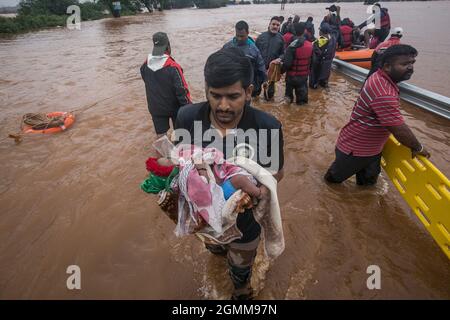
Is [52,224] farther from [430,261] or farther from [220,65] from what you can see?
[430,261]

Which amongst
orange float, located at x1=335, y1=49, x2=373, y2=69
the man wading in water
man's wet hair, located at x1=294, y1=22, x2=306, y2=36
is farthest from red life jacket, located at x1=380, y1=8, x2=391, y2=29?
the man wading in water

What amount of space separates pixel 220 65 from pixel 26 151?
186 inches

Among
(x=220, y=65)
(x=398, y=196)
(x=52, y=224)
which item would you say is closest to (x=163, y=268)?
(x=52, y=224)

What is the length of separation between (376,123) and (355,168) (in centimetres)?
61

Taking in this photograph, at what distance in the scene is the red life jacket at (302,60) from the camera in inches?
213

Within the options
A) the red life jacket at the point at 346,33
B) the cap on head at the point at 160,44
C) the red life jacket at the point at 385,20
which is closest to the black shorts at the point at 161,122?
the cap on head at the point at 160,44

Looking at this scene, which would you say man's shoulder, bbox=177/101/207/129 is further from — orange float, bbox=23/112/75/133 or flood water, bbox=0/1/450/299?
orange float, bbox=23/112/75/133

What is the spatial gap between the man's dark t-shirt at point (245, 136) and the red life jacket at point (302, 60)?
14.6 feet

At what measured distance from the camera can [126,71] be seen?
391 inches

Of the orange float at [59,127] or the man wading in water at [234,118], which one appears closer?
the man wading in water at [234,118]

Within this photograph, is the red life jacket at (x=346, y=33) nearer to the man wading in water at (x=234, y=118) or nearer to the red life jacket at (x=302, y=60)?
the red life jacket at (x=302, y=60)

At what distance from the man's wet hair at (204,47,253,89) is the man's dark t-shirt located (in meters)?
0.22
